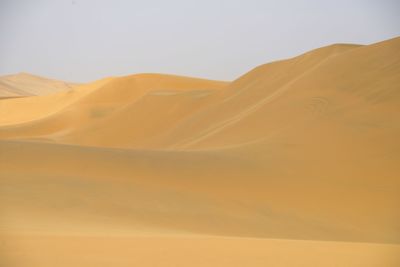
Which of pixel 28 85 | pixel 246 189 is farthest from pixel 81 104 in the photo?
pixel 28 85

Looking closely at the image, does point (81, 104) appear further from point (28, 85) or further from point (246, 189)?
point (28, 85)

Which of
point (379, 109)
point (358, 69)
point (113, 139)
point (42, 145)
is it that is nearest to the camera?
point (42, 145)

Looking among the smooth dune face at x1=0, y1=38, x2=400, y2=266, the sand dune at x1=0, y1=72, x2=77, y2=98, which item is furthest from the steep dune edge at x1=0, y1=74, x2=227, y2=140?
the sand dune at x1=0, y1=72, x2=77, y2=98

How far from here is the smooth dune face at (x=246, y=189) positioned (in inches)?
211

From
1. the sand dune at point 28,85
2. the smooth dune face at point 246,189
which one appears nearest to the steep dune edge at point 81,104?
the smooth dune face at point 246,189

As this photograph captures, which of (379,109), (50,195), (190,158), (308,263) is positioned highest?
(379,109)

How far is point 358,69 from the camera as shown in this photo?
1830cm

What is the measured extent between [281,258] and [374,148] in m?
8.32

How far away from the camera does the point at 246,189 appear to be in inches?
419

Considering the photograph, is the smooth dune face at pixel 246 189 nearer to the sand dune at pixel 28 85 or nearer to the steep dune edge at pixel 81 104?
the steep dune edge at pixel 81 104

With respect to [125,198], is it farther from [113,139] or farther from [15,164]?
[113,139]

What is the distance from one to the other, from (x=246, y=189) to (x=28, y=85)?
4096 inches

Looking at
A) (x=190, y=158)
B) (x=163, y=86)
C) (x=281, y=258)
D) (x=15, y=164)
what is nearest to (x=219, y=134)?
A: (x=190, y=158)

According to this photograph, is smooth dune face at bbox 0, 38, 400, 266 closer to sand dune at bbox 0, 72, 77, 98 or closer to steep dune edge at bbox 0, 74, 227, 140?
steep dune edge at bbox 0, 74, 227, 140
